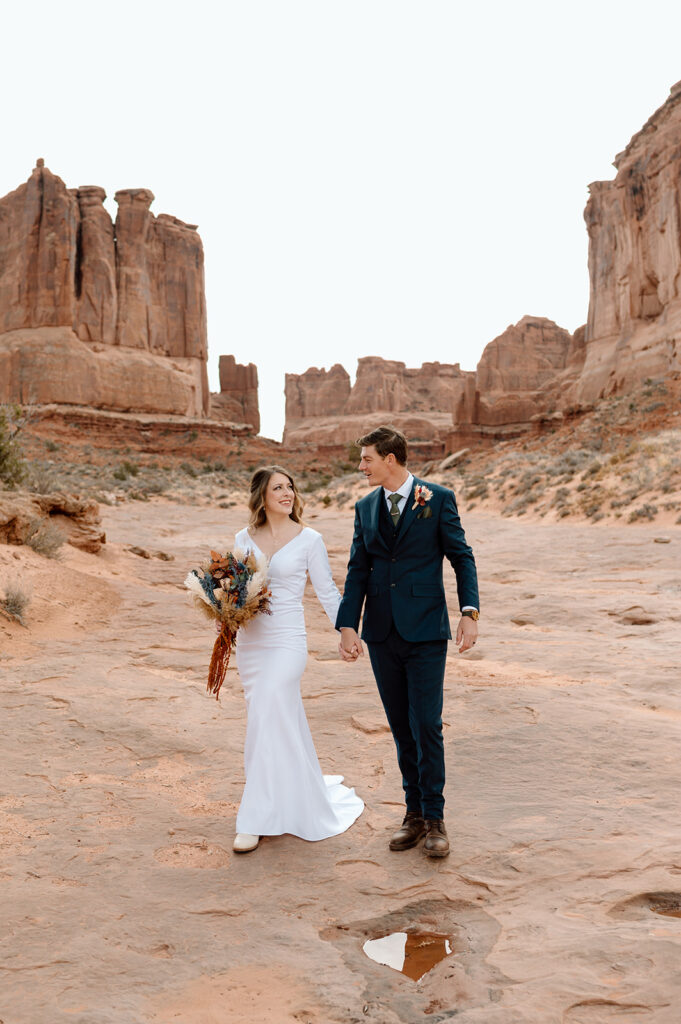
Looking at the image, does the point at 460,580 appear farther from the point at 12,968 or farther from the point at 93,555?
the point at 93,555

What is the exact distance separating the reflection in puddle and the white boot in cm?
87

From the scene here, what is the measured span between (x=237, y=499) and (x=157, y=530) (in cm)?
1351

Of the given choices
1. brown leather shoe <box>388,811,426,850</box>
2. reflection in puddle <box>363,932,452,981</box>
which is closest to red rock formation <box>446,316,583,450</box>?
brown leather shoe <box>388,811,426,850</box>

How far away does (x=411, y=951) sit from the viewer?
2582 millimetres

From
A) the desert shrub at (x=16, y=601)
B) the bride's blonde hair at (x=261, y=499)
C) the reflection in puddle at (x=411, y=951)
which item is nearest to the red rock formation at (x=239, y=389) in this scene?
the desert shrub at (x=16, y=601)

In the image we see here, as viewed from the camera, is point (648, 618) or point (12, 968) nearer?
point (12, 968)

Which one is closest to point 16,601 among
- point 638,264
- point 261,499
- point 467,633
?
point 261,499

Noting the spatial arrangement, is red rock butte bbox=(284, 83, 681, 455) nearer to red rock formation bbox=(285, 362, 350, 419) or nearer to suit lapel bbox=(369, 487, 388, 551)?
suit lapel bbox=(369, 487, 388, 551)

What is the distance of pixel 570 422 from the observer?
35344 millimetres

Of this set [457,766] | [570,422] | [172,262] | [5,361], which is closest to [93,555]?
[457,766]

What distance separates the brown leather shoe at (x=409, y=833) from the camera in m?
3.34

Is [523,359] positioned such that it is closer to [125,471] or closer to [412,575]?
[125,471]

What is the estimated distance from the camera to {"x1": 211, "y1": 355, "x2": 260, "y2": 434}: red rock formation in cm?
7494

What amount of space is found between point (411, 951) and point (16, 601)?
19.0ft
